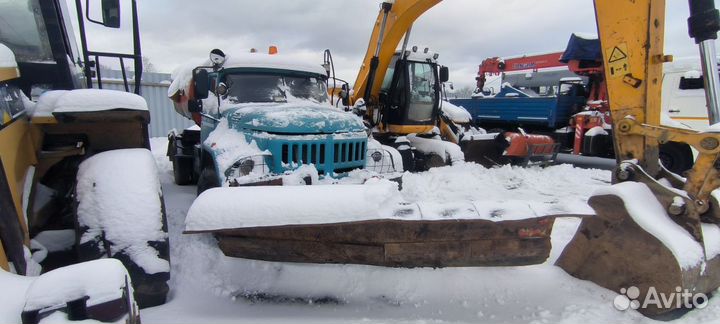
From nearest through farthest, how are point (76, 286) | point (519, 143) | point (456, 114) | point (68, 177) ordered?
1. point (76, 286)
2. point (68, 177)
3. point (519, 143)
4. point (456, 114)

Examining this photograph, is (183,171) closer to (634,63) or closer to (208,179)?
(208,179)

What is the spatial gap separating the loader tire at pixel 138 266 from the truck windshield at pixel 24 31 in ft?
4.54

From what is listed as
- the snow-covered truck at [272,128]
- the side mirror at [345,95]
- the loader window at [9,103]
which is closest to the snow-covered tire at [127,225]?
the loader window at [9,103]

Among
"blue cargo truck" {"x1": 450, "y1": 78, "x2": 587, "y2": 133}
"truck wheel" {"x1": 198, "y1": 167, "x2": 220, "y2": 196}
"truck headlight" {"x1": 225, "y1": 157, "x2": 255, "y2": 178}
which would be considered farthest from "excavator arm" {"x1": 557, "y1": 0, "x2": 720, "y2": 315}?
"blue cargo truck" {"x1": 450, "y1": 78, "x2": 587, "y2": 133}

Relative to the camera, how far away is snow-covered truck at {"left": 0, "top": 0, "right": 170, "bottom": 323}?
5.93 feet

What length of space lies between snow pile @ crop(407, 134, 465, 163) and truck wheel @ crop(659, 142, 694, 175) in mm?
4436

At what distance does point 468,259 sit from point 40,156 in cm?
280

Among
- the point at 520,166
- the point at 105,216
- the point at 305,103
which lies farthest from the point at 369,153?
the point at 520,166

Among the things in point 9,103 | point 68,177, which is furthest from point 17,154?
point 68,177

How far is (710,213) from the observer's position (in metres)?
2.98

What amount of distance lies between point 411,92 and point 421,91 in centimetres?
36

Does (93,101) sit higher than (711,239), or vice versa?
(93,101)

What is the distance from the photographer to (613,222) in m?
2.84

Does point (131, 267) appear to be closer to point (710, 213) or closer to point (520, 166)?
point (710, 213)
